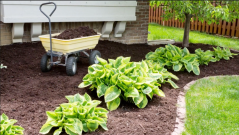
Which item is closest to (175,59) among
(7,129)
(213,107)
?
(213,107)

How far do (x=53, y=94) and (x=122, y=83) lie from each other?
107cm

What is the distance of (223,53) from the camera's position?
6.36 meters

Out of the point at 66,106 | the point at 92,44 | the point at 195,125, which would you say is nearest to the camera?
the point at 66,106

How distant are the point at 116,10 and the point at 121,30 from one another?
0.63 m

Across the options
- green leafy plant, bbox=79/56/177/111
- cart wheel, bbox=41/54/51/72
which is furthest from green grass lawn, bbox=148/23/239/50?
green leafy plant, bbox=79/56/177/111

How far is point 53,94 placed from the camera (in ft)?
12.7

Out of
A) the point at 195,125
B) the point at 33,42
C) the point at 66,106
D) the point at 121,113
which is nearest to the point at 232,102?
the point at 195,125

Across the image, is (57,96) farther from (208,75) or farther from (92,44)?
(208,75)

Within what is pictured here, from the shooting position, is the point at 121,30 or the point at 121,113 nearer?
the point at 121,113

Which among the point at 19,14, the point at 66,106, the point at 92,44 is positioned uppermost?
the point at 19,14

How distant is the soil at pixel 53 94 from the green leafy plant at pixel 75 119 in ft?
0.42

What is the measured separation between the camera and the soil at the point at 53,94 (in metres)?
3.08

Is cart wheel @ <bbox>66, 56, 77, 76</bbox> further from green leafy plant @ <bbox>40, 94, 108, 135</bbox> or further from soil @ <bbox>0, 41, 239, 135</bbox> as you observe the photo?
green leafy plant @ <bbox>40, 94, 108, 135</bbox>

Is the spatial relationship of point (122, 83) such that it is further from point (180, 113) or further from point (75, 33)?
point (75, 33)
